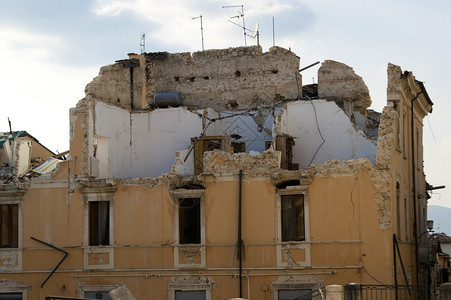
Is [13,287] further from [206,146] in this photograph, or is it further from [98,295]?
[206,146]

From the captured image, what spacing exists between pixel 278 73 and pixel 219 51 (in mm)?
2831

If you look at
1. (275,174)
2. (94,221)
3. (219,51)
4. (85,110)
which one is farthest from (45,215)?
(219,51)

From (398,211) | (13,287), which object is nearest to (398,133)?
(398,211)

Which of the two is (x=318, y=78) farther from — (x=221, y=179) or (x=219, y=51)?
(x=221, y=179)

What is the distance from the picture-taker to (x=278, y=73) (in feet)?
116

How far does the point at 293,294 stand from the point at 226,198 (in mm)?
3946

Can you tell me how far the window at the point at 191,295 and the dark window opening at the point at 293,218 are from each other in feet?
10.9

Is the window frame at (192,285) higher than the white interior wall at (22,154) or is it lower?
lower

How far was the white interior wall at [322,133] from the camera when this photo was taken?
31.2m

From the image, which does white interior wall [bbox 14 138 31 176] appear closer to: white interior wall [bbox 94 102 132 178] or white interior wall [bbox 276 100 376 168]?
white interior wall [bbox 94 102 132 178]

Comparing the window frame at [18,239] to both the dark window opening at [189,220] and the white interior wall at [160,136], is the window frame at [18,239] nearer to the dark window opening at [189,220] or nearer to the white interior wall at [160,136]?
the white interior wall at [160,136]

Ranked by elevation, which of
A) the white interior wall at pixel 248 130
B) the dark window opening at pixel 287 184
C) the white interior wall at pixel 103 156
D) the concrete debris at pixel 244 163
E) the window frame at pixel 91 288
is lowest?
the window frame at pixel 91 288

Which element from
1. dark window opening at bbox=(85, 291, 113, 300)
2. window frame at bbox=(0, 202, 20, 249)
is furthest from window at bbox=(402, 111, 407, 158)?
window frame at bbox=(0, 202, 20, 249)

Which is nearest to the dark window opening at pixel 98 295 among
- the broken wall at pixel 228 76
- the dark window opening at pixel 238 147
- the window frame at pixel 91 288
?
the window frame at pixel 91 288
